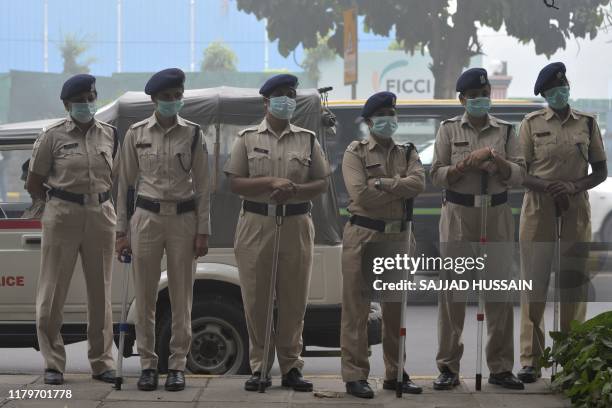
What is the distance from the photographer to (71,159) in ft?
26.0

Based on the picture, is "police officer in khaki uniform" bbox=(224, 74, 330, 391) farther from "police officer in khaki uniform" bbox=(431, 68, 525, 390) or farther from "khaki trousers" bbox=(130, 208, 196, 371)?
"police officer in khaki uniform" bbox=(431, 68, 525, 390)

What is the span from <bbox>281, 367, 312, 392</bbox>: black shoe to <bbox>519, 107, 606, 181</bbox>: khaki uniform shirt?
211 centimetres

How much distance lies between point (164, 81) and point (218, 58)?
35.3 metres

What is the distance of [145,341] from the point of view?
25.9 ft

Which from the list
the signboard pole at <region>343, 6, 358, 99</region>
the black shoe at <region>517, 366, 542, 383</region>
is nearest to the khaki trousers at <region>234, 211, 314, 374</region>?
the black shoe at <region>517, 366, 542, 383</region>

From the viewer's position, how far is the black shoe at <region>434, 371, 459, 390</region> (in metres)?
7.87

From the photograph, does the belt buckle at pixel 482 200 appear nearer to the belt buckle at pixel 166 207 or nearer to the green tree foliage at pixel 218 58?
the belt buckle at pixel 166 207

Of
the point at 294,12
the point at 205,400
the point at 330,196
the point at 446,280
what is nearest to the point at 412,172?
the point at 446,280

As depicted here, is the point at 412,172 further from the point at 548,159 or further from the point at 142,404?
the point at 142,404

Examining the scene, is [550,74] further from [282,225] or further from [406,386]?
[406,386]

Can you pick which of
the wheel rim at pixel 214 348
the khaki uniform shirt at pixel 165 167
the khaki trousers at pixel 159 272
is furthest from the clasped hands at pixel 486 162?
the wheel rim at pixel 214 348

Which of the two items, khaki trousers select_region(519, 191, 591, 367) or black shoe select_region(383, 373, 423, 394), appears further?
khaki trousers select_region(519, 191, 591, 367)

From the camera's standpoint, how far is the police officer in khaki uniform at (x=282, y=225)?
25.5 feet

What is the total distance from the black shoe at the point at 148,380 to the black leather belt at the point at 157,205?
3.46 feet
